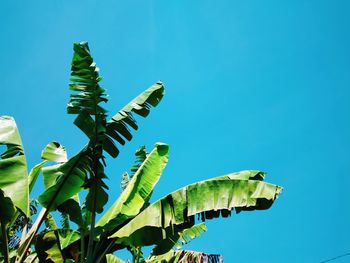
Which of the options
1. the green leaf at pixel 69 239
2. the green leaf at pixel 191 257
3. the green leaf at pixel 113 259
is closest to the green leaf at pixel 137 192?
the green leaf at pixel 69 239

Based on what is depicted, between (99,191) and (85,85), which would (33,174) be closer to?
(99,191)

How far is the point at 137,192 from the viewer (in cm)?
619

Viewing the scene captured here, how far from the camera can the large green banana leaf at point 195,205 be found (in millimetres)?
5598

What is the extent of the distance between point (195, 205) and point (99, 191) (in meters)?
1.51

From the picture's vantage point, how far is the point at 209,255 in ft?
30.6

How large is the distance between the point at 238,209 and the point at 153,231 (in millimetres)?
1290

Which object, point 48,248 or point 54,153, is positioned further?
point 48,248

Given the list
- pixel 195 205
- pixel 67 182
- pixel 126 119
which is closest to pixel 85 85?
pixel 126 119

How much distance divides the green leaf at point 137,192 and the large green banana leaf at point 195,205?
27cm

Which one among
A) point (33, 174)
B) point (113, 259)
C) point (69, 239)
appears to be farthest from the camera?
point (113, 259)

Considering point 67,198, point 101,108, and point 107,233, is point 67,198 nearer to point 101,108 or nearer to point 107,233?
point 107,233

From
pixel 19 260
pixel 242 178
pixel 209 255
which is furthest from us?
pixel 209 255

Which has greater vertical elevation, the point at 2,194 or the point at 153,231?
the point at 153,231

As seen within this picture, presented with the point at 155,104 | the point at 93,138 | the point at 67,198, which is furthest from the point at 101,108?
the point at 67,198
